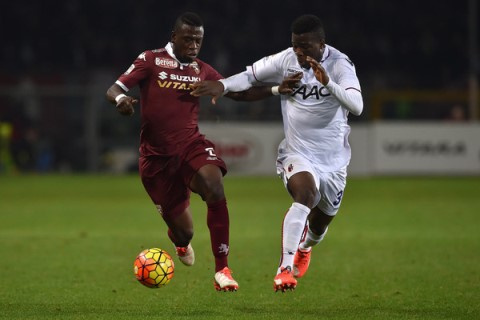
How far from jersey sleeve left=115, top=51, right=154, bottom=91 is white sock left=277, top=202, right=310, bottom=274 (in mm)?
1734

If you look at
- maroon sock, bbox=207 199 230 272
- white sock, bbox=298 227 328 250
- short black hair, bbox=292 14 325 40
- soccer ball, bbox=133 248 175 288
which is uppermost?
short black hair, bbox=292 14 325 40

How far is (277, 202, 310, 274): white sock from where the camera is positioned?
7.21 metres

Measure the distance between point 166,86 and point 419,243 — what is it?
560 centimetres

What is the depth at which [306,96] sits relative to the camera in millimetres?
7844

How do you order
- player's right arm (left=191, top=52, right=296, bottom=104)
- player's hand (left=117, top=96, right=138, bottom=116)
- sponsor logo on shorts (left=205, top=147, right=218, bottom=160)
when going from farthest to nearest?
player's right arm (left=191, top=52, right=296, bottom=104)
sponsor logo on shorts (left=205, top=147, right=218, bottom=160)
player's hand (left=117, top=96, right=138, bottom=116)

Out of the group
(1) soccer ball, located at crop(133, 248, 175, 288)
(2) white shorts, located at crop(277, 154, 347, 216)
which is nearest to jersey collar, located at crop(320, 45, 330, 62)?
(2) white shorts, located at crop(277, 154, 347, 216)

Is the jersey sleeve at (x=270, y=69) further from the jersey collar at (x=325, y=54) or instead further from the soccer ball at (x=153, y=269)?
the soccer ball at (x=153, y=269)

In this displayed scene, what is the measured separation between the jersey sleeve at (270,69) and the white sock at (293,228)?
4.32 feet

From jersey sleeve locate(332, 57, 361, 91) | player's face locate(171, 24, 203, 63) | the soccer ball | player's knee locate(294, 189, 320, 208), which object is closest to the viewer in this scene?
the soccer ball

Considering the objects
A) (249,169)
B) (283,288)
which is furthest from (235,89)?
(249,169)

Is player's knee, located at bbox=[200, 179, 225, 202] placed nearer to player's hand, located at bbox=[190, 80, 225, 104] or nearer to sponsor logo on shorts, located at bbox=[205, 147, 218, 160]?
sponsor logo on shorts, located at bbox=[205, 147, 218, 160]

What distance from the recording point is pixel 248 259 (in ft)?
35.1

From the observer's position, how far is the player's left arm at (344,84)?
7.21 m

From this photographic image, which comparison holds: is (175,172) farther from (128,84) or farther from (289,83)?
(289,83)
